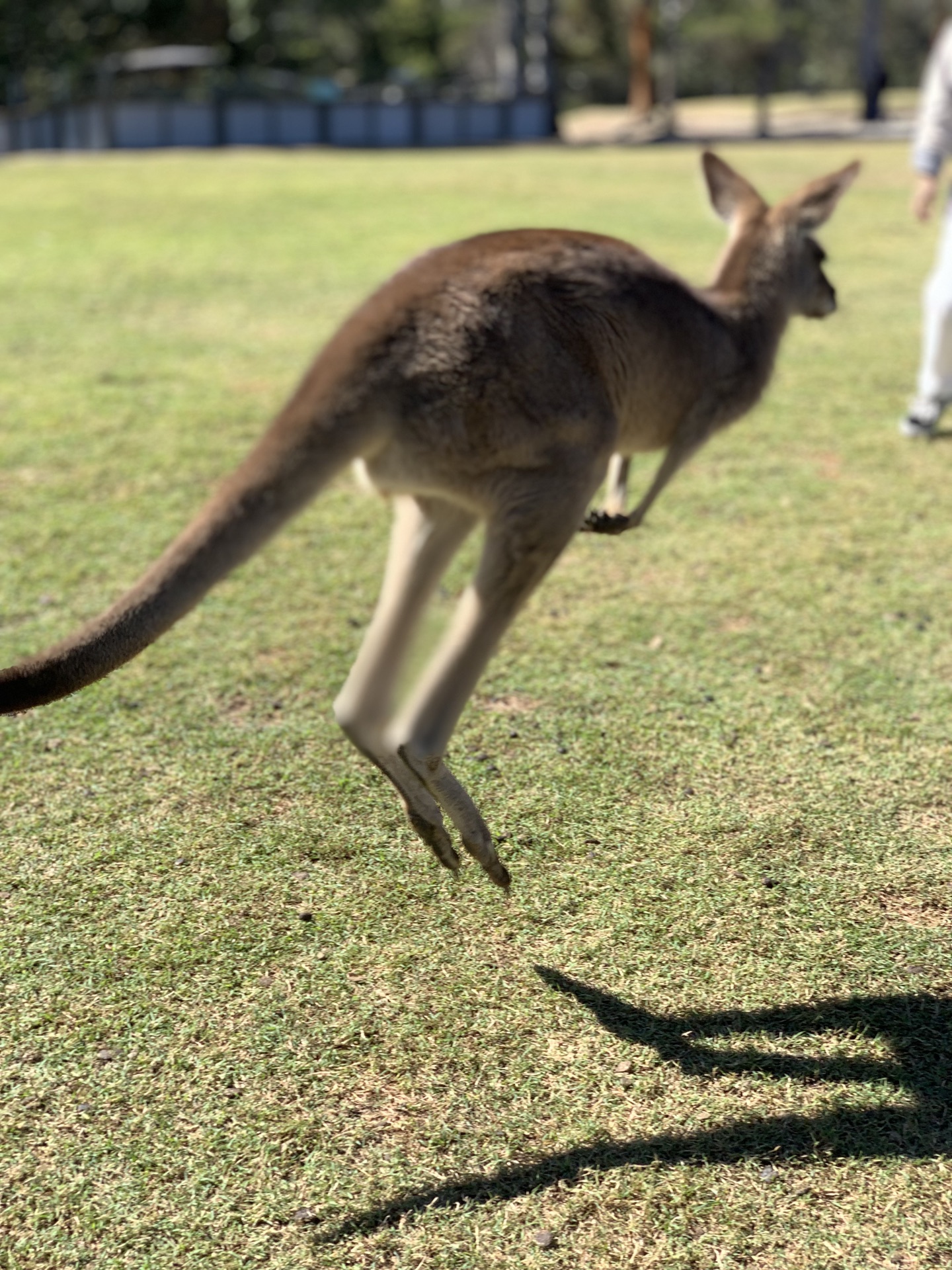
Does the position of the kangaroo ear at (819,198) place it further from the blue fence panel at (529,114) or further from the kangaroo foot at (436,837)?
the blue fence panel at (529,114)

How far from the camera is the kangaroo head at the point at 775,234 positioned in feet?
10.3

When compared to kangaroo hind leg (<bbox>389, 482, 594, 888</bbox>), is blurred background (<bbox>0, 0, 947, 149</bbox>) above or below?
below

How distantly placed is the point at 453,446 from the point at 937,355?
14.3 ft

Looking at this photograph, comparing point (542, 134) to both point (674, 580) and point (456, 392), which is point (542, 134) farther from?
point (456, 392)

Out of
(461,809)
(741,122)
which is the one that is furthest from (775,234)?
(741,122)

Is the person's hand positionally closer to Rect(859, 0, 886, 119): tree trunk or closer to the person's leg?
the person's leg

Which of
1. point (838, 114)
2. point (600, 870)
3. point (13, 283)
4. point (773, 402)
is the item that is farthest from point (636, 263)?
point (838, 114)

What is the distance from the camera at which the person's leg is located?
20.0 ft

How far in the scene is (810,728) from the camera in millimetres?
3787

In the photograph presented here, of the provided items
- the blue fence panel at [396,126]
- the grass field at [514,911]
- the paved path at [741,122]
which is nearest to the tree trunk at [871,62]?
the paved path at [741,122]

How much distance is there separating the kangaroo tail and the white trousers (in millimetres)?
4478

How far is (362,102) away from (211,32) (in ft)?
Result: 32.2

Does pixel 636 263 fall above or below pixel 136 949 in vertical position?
above

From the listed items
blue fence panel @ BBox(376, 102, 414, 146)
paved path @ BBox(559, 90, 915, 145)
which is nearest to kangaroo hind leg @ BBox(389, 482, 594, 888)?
paved path @ BBox(559, 90, 915, 145)
